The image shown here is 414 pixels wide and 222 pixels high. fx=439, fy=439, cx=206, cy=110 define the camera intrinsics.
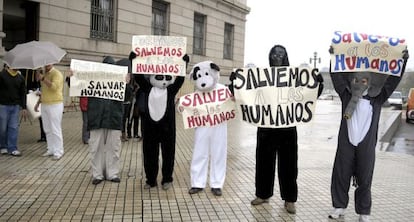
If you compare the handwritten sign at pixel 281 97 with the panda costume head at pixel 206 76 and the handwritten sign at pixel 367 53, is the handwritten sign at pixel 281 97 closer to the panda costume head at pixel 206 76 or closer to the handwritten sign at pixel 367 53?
the handwritten sign at pixel 367 53

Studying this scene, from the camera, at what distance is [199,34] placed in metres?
24.5

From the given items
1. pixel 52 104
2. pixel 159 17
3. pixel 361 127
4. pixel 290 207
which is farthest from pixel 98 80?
pixel 159 17

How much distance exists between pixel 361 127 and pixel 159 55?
2.86m

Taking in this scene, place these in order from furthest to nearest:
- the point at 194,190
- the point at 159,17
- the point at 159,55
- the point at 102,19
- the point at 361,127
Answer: the point at 159,17 → the point at 102,19 → the point at 159,55 → the point at 194,190 → the point at 361,127

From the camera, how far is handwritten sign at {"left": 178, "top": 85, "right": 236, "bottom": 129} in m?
5.93

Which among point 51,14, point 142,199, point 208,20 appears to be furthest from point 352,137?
point 208,20

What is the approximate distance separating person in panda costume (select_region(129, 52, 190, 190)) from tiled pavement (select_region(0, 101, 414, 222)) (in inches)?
12.6

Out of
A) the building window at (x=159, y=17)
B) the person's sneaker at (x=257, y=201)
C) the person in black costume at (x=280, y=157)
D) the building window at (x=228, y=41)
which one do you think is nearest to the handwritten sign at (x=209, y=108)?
the person in black costume at (x=280, y=157)

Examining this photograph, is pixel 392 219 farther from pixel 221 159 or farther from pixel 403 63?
pixel 221 159

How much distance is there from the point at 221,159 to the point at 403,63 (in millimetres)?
2595

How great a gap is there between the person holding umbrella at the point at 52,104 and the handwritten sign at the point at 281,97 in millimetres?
4200

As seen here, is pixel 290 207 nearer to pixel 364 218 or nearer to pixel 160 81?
pixel 364 218

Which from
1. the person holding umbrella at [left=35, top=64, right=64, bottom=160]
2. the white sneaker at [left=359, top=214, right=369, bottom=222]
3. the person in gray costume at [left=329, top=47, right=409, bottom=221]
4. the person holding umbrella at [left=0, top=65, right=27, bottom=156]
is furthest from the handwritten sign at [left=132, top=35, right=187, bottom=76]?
the person holding umbrella at [left=0, top=65, right=27, bottom=156]

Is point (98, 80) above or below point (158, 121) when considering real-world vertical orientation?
above
